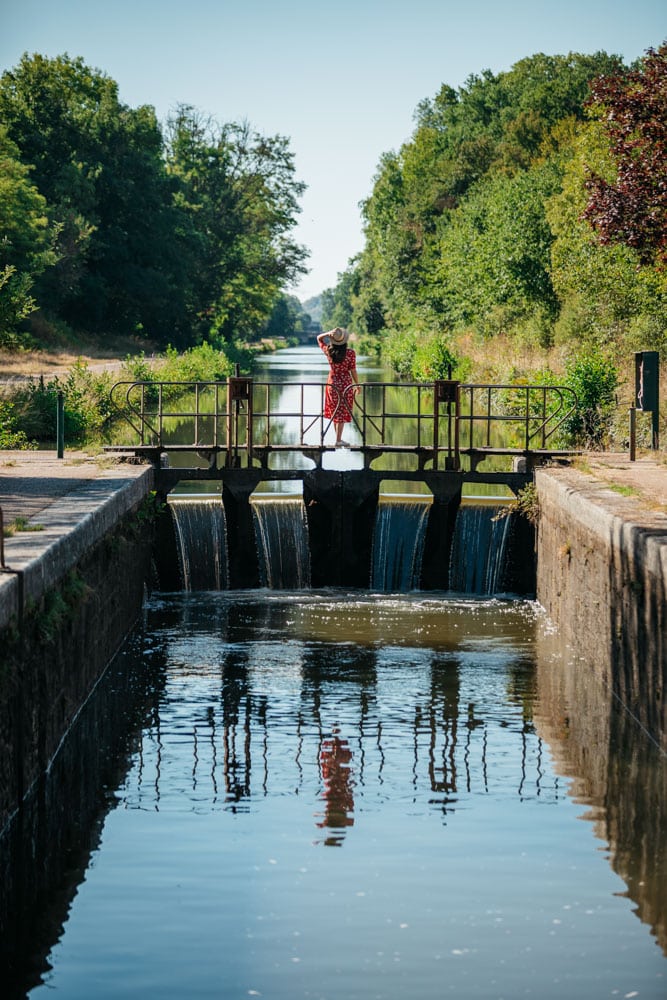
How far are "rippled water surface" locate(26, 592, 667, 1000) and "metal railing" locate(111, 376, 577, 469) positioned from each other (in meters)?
5.00

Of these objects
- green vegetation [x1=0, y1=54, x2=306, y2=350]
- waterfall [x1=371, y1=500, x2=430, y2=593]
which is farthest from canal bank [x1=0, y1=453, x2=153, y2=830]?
green vegetation [x1=0, y1=54, x2=306, y2=350]

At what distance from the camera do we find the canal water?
7.80 metres

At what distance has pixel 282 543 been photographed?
19.9m

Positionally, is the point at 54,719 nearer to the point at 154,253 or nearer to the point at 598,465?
the point at 598,465

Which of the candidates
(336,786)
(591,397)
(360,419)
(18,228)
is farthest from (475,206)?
(336,786)

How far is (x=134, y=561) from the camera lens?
1712 centimetres

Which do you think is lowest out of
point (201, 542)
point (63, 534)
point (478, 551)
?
point (478, 551)

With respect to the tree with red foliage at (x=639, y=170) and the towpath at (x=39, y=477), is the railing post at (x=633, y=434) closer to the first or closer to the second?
the tree with red foliage at (x=639, y=170)

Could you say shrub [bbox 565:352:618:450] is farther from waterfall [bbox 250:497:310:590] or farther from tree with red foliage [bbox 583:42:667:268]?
tree with red foliage [bbox 583:42:667:268]

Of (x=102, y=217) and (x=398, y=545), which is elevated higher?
(x=102, y=217)

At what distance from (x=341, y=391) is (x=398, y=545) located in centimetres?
249

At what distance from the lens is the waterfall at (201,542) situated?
19.4 meters

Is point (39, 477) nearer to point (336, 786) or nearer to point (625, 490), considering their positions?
point (625, 490)

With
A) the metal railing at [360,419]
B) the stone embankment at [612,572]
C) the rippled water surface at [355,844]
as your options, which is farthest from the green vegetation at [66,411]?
the rippled water surface at [355,844]
